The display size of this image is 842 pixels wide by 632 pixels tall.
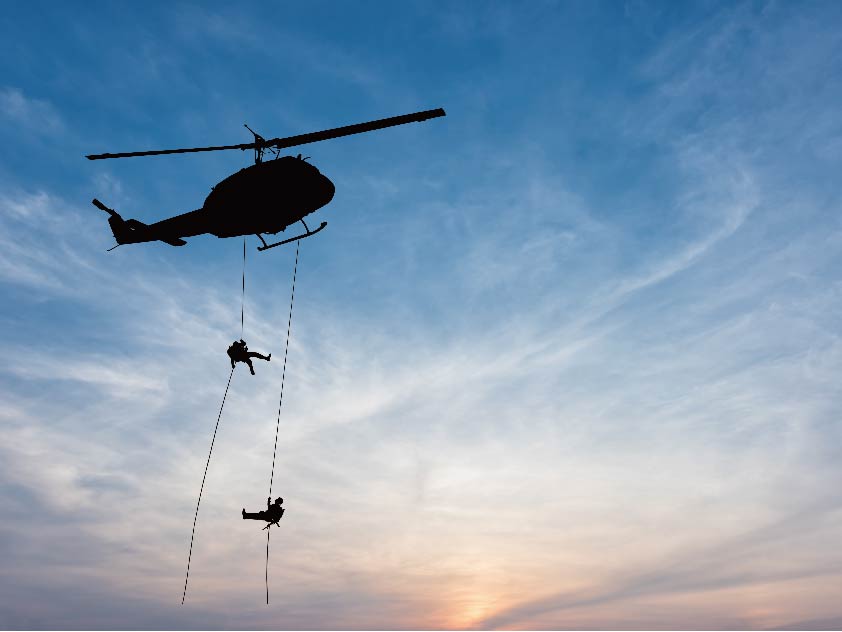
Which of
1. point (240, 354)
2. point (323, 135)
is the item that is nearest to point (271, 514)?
point (240, 354)

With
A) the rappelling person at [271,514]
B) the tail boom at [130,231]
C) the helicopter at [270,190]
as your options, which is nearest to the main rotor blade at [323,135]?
the helicopter at [270,190]

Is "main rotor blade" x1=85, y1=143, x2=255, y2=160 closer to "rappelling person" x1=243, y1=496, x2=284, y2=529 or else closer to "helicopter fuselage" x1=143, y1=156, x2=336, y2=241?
"helicopter fuselage" x1=143, y1=156, x2=336, y2=241

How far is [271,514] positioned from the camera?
27.4 m

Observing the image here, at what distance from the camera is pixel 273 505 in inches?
1087

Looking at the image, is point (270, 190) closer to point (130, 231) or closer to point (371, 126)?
point (371, 126)

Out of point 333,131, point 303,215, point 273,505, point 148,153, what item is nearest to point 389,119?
point 333,131

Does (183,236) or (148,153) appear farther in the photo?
(183,236)

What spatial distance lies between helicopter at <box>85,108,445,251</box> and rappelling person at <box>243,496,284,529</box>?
11.0 metres

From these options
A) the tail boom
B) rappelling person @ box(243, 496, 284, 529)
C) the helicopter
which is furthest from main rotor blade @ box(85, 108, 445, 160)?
rappelling person @ box(243, 496, 284, 529)

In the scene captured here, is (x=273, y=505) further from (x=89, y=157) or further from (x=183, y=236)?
(x=89, y=157)

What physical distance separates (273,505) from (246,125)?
52.2 ft

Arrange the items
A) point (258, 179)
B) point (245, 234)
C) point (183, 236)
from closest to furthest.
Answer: point (258, 179), point (245, 234), point (183, 236)

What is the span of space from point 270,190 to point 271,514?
1321cm

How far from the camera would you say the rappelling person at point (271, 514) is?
89.8 ft
